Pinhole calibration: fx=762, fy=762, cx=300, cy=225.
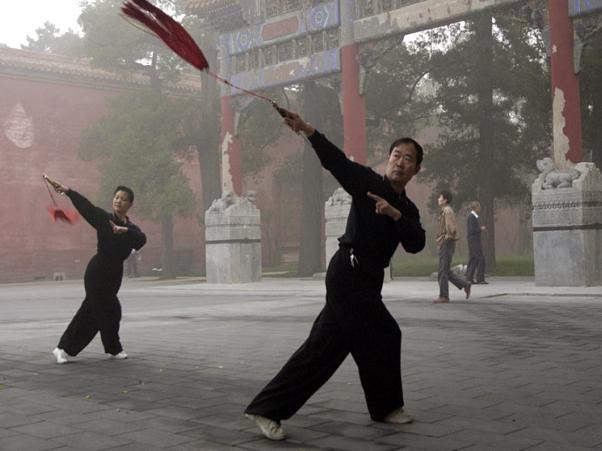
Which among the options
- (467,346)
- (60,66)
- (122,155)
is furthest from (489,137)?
(60,66)

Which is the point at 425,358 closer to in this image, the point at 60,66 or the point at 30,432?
the point at 30,432

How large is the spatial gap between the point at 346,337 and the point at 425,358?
8.23ft

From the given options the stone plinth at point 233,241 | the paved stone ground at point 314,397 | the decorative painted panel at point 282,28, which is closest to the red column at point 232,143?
the stone plinth at point 233,241

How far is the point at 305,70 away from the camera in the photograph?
18.9 m

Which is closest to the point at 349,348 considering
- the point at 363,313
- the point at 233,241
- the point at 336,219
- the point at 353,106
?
the point at 363,313

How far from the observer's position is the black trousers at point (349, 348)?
157 inches

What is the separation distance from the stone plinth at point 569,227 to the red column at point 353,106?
504 cm

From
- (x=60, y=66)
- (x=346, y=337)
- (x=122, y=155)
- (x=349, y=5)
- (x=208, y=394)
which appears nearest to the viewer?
(x=346, y=337)

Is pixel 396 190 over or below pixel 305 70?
below

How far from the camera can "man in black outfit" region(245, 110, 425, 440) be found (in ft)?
12.9

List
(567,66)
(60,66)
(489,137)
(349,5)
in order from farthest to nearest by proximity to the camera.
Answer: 1. (60,66)
2. (489,137)
3. (349,5)
4. (567,66)

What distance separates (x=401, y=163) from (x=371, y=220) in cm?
36

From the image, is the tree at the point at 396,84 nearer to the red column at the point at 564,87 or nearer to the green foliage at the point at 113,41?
the green foliage at the point at 113,41

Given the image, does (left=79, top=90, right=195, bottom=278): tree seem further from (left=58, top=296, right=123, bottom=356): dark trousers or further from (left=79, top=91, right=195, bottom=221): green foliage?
(left=58, top=296, right=123, bottom=356): dark trousers
